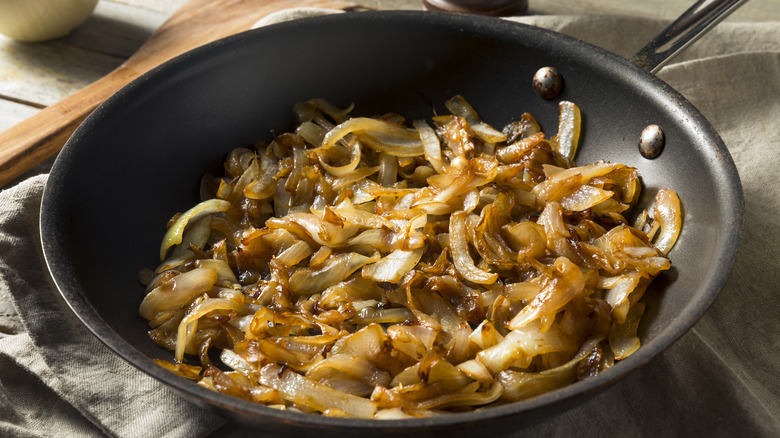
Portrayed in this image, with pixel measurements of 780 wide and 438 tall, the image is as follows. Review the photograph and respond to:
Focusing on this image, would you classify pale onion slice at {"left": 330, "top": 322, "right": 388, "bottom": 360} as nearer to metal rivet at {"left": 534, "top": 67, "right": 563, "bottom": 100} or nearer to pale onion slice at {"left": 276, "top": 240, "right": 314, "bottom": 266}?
pale onion slice at {"left": 276, "top": 240, "right": 314, "bottom": 266}

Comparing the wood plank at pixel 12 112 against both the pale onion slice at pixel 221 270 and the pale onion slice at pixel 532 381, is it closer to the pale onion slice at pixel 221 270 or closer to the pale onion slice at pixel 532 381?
the pale onion slice at pixel 221 270

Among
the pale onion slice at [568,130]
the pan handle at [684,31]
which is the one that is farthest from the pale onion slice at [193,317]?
the pan handle at [684,31]

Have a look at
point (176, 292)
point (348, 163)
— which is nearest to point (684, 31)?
point (348, 163)

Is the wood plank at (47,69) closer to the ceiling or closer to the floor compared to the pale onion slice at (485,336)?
closer to the ceiling

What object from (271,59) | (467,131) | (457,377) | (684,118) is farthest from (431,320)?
(271,59)

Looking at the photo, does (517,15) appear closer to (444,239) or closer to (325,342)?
(444,239)

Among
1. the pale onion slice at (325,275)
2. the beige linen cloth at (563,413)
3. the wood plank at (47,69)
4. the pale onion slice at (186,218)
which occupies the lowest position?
the beige linen cloth at (563,413)

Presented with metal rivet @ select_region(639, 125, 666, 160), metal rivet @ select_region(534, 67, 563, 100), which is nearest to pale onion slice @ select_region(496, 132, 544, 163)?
metal rivet @ select_region(534, 67, 563, 100)
